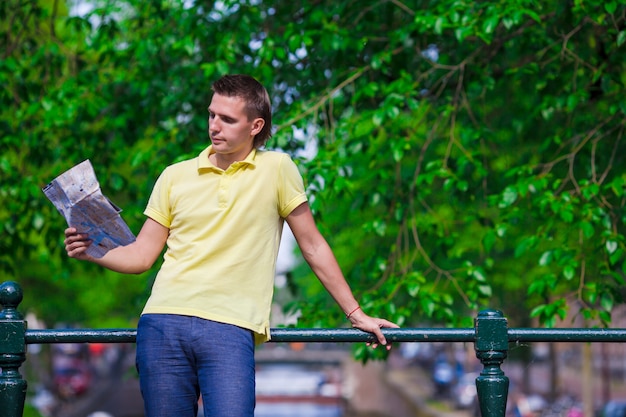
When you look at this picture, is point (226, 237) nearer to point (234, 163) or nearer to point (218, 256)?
point (218, 256)

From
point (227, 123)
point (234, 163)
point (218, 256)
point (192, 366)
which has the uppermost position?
point (227, 123)

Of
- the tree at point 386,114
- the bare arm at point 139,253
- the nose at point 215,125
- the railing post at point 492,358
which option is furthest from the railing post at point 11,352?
the tree at point 386,114

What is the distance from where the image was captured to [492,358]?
2.97 meters

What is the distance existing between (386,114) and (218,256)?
10.2ft

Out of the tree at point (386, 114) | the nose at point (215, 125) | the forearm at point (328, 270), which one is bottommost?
the forearm at point (328, 270)

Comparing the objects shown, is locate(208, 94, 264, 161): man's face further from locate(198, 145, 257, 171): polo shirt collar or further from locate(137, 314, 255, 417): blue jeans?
locate(137, 314, 255, 417): blue jeans

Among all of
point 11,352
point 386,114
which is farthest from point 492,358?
point 386,114

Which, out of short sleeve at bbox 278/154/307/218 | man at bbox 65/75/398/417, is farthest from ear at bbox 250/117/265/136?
short sleeve at bbox 278/154/307/218

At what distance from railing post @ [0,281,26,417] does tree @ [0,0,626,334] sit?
107 inches

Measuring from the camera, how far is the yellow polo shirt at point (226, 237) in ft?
8.75

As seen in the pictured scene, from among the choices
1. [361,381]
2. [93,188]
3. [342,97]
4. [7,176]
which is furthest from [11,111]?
[361,381]

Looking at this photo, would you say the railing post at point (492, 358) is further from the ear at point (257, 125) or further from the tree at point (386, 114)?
the tree at point (386, 114)

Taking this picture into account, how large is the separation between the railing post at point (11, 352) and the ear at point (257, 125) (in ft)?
3.08

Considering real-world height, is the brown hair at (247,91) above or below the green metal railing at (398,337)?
above
